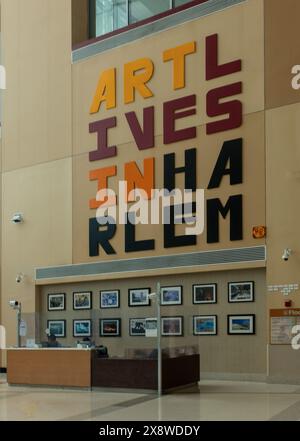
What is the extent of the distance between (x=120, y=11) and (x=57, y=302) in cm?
867

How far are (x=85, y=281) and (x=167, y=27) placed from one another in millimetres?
7168

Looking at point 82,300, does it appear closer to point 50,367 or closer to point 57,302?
point 57,302

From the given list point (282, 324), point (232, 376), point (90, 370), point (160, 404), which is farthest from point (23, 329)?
point (282, 324)

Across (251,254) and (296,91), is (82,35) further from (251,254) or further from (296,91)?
(251,254)

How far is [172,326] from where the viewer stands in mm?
12547

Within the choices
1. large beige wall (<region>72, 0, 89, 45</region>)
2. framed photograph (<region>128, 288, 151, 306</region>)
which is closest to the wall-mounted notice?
framed photograph (<region>128, 288, 151, 306</region>)

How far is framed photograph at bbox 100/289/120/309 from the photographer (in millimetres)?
16719

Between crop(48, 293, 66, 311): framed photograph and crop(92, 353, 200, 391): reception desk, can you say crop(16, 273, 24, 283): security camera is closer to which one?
crop(48, 293, 66, 311): framed photograph

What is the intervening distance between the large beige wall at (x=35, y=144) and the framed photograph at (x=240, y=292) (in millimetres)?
5110

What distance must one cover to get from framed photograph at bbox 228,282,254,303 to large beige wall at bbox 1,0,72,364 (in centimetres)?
511

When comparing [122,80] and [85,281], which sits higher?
[122,80]

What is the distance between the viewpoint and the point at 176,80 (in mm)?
15945

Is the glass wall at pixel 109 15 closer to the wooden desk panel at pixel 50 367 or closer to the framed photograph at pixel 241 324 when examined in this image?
the framed photograph at pixel 241 324
